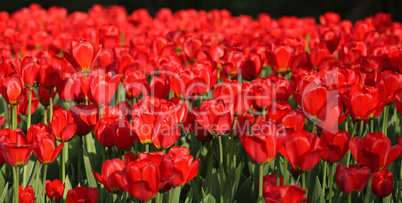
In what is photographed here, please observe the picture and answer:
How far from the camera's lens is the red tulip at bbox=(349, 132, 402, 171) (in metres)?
1.69

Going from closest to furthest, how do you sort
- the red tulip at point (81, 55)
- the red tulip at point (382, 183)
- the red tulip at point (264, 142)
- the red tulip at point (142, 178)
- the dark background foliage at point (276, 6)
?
the red tulip at point (142, 178), the red tulip at point (264, 142), the red tulip at point (382, 183), the red tulip at point (81, 55), the dark background foliage at point (276, 6)

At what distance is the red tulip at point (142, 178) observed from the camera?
1.47 m

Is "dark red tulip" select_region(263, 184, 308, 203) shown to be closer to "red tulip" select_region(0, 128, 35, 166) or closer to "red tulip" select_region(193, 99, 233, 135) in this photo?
"red tulip" select_region(193, 99, 233, 135)

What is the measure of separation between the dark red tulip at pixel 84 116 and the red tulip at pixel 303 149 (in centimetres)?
83

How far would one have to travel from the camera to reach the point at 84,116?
6.77 feet

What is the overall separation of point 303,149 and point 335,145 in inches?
7.2

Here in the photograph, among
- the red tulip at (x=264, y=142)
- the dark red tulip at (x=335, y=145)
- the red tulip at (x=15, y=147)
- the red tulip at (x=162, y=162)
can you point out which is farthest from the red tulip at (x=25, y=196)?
the dark red tulip at (x=335, y=145)

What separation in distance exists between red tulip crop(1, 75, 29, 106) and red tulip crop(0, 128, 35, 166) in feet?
1.45

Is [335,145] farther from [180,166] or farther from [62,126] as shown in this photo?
[62,126]

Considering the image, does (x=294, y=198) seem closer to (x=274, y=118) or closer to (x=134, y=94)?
(x=274, y=118)

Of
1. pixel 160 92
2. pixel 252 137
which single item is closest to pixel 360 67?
pixel 160 92

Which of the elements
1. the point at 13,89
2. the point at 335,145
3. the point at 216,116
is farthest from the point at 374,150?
the point at 13,89

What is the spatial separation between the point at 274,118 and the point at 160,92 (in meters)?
0.70

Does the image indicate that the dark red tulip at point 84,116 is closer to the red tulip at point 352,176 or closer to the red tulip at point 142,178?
the red tulip at point 142,178
